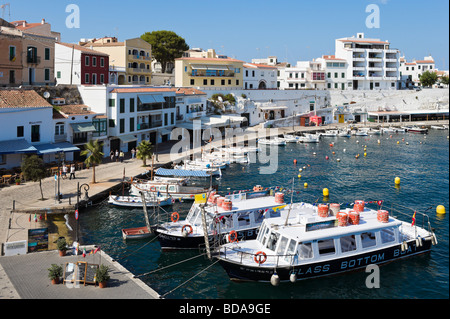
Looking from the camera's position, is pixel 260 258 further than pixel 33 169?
No

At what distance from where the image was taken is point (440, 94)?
11100cm

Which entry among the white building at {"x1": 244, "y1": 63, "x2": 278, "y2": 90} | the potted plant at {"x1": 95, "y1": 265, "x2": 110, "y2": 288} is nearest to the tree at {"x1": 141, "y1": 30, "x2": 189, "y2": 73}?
the white building at {"x1": 244, "y1": 63, "x2": 278, "y2": 90}

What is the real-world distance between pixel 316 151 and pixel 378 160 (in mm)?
10310

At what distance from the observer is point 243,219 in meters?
29.1

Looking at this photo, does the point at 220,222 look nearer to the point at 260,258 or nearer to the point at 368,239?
the point at 260,258

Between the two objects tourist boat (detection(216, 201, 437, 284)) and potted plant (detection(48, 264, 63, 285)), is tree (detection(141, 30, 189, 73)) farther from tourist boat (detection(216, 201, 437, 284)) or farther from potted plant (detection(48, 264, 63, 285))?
potted plant (detection(48, 264, 63, 285))

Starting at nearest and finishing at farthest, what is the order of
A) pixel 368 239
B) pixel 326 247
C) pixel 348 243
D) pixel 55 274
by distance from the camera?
pixel 55 274
pixel 326 247
pixel 348 243
pixel 368 239

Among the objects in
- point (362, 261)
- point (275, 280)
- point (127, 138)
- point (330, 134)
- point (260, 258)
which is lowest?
point (275, 280)

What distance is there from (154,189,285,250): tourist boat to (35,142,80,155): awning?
64.4 feet

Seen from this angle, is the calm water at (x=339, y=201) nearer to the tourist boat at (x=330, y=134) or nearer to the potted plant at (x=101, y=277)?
the potted plant at (x=101, y=277)

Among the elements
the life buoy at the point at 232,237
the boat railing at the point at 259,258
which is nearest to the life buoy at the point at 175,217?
the life buoy at the point at 232,237

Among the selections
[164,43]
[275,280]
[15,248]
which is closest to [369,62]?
[164,43]

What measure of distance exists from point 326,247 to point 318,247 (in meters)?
0.55
